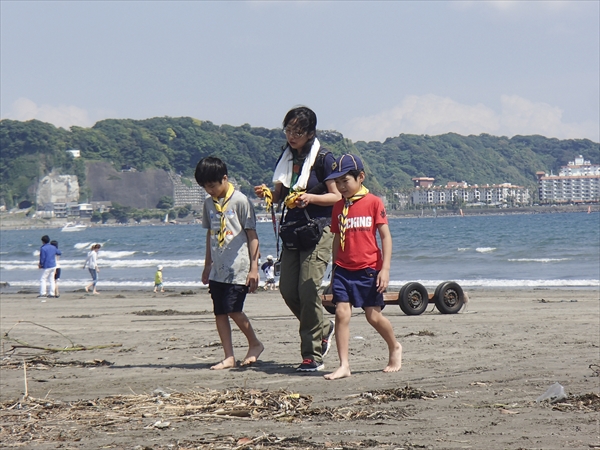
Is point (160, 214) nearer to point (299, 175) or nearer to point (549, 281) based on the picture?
point (549, 281)

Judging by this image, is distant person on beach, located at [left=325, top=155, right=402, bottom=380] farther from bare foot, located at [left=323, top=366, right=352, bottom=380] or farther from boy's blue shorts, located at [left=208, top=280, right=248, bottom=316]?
boy's blue shorts, located at [left=208, top=280, right=248, bottom=316]

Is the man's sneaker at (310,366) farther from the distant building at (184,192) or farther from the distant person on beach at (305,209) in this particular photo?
the distant building at (184,192)

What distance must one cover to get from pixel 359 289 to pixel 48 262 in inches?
590

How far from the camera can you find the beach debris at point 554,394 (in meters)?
4.73

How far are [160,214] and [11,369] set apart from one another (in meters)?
166

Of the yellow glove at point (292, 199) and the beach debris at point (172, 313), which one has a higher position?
the yellow glove at point (292, 199)

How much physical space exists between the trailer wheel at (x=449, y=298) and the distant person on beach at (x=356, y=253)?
548 cm

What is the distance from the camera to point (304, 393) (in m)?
5.11

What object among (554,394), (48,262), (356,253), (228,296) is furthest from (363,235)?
(48,262)

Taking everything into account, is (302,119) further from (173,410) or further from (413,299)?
(413,299)

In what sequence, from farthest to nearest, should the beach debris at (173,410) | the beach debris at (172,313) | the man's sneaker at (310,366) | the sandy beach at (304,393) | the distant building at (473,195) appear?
the distant building at (473,195) < the beach debris at (172,313) < the man's sneaker at (310,366) < the beach debris at (173,410) < the sandy beach at (304,393)

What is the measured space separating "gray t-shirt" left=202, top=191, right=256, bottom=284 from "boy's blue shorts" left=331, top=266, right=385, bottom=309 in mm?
814

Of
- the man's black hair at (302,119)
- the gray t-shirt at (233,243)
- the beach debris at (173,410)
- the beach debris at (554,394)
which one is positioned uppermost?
the man's black hair at (302,119)

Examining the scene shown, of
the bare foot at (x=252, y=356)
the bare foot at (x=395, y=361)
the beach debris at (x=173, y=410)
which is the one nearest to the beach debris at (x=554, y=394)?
the beach debris at (x=173, y=410)
